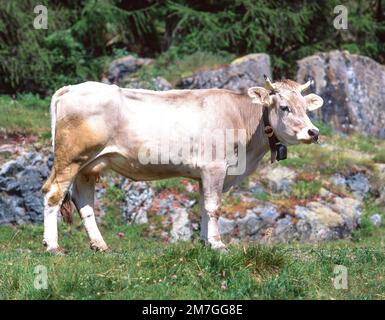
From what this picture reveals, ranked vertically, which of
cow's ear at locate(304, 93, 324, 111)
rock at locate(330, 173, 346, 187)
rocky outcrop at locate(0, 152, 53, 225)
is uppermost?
cow's ear at locate(304, 93, 324, 111)

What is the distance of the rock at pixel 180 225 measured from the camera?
56.9 ft

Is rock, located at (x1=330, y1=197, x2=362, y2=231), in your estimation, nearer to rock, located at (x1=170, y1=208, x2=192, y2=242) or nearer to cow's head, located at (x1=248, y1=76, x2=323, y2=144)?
rock, located at (x1=170, y1=208, x2=192, y2=242)

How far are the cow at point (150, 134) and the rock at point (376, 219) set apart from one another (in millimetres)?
6926

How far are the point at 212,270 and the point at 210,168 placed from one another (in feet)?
8.56

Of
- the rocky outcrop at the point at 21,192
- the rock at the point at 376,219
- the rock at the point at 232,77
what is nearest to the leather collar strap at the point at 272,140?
the rock at the point at 376,219

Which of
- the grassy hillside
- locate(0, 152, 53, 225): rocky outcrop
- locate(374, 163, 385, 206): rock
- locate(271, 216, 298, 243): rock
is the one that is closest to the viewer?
the grassy hillside

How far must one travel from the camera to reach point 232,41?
1038 inches

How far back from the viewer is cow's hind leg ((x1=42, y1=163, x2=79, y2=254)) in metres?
11.6

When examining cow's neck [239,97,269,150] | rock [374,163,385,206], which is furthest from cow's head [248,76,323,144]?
rock [374,163,385,206]

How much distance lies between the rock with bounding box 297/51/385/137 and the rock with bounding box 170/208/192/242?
723 cm
